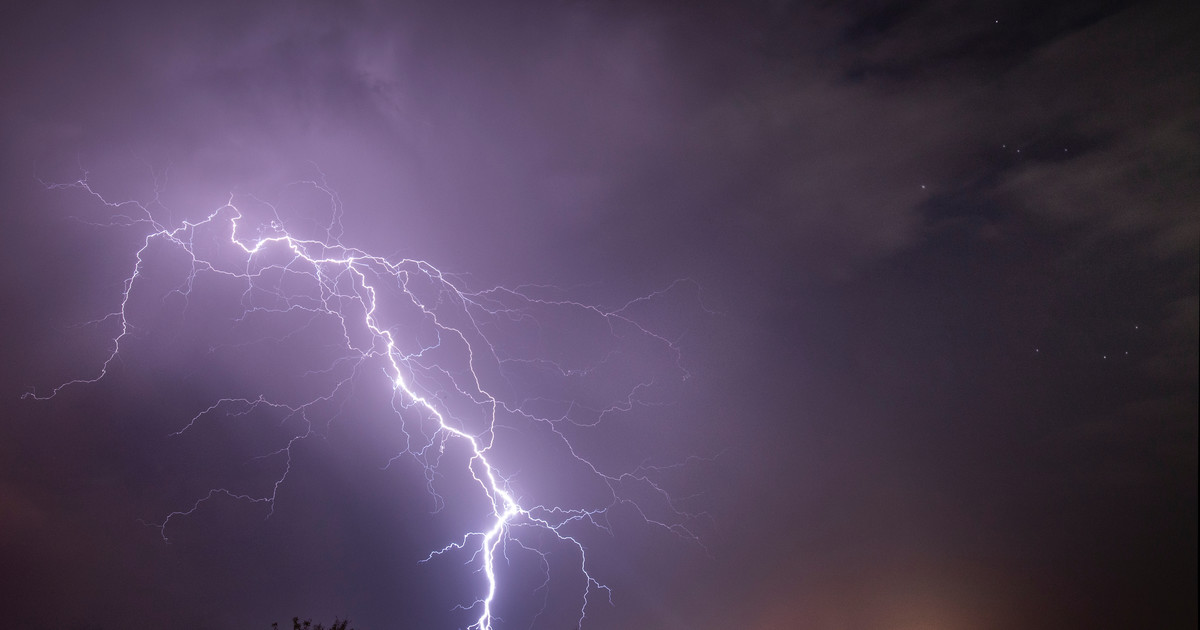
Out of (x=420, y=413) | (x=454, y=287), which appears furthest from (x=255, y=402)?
(x=454, y=287)

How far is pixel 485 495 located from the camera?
56.2ft

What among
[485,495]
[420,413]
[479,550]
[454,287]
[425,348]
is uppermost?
[454,287]

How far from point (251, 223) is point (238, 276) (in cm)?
129

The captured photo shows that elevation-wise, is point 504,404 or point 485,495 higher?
point 504,404

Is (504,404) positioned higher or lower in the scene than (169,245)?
lower

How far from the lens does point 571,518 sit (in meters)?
17.5

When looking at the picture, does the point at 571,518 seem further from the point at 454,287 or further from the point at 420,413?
the point at 454,287

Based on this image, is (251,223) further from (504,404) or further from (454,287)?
(504,404)

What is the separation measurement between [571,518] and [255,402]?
8.06 meters

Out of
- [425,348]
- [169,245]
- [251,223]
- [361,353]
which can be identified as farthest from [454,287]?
[169,245]

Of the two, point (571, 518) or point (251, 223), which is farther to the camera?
point (571, 518)

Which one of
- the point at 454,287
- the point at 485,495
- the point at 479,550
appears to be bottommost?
the point at 479,550

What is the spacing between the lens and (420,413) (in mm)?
16781

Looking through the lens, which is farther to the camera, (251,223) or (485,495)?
(485,495)
